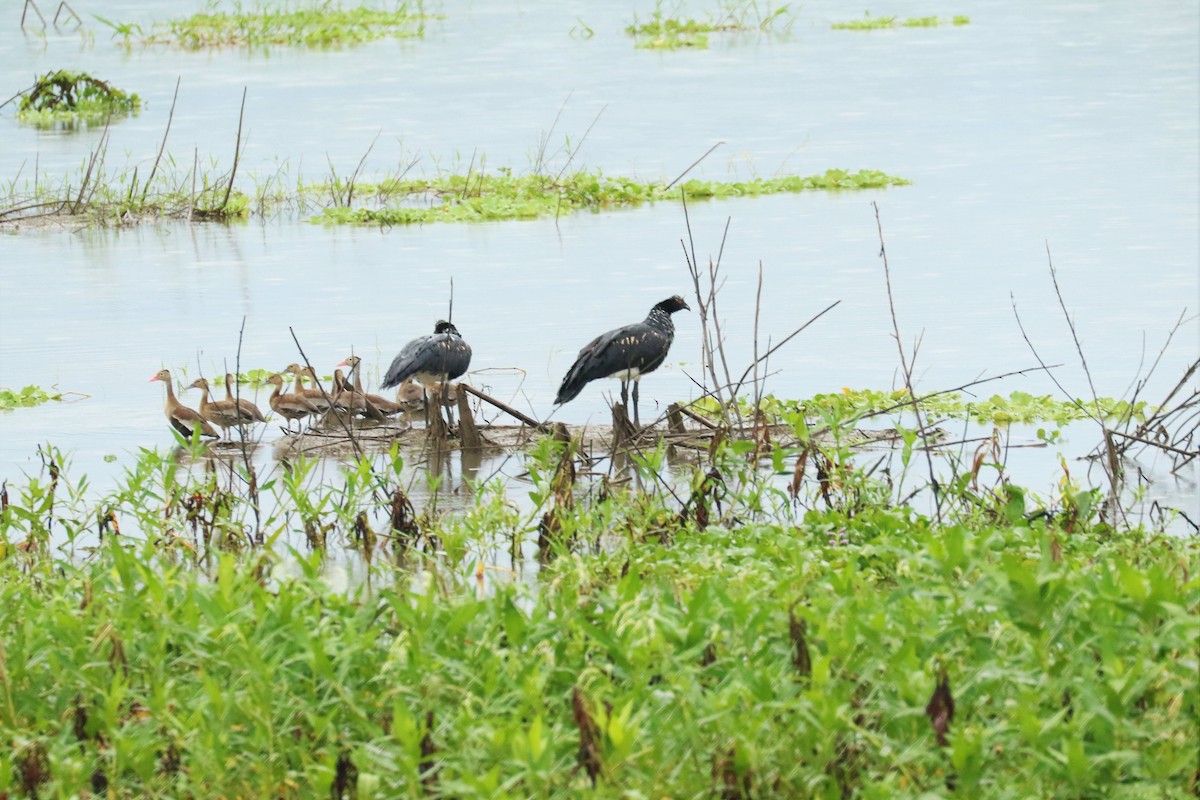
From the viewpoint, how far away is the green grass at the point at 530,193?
671 inches

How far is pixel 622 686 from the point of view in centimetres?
502

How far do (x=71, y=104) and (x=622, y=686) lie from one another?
20571 millimetres

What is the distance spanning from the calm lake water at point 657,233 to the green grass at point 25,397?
116mm

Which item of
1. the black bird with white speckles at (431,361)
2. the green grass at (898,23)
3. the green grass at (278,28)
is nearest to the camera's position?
the black bird with white speckles at (431,361)

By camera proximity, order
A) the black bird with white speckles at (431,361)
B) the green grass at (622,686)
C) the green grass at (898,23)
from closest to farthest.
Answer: the green grass at (622,686) < the black bird with white speckles at (431,361) < the green grass at (898,23)

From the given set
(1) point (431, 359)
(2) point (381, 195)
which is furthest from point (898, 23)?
(1) point (431, 359)

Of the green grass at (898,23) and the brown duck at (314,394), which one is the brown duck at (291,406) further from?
the green grass at (898,23)

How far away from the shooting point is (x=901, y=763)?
4.55 m

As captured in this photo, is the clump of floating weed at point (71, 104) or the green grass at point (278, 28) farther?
the green grass at point (278, 28)

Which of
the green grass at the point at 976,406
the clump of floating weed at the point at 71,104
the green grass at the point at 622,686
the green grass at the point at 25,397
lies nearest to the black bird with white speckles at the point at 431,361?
the green grass at the point at 976,406

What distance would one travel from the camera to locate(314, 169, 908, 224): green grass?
55.9 feet

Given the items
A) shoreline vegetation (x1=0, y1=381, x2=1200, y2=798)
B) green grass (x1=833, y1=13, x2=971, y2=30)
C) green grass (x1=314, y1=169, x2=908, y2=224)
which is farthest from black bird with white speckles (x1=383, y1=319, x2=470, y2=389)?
green grass (x1=833, y1=13, x2=971, y2=30)

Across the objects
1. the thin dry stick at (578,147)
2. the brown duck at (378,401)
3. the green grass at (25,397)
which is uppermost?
the thin dry stick at (578,147)

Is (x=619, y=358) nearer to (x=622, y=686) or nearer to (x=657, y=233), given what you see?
(x=622, y=686)
